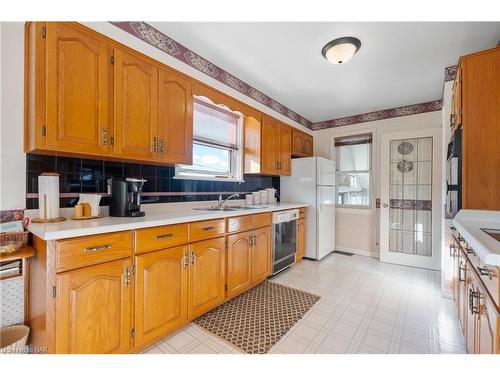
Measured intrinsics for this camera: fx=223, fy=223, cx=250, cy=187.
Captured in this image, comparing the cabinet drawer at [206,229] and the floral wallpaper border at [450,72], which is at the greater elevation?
the floral wallpaper border at [450,72]

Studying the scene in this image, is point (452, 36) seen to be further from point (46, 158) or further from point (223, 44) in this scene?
point (46, 158)

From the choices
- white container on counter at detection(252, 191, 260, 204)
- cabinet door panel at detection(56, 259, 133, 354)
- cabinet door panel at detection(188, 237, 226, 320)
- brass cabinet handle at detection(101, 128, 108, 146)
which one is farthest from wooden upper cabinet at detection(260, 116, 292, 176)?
cabinet door panel at detection(56, 259, 133, 354)

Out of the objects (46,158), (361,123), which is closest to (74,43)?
(46,158)

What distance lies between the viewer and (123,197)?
5.30ft

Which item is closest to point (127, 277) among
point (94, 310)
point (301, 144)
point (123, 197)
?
→ point (94, 310)

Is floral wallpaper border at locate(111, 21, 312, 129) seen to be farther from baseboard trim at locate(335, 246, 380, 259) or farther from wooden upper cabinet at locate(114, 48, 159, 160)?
baseboard trim at locate(335, 246, 380, 259)

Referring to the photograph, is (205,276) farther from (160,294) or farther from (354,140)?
(354,140)

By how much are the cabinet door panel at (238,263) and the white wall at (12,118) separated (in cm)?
151

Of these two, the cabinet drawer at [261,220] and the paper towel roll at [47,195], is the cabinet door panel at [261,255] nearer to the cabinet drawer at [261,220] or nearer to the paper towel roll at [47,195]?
the cabinet drawer at [261,220]

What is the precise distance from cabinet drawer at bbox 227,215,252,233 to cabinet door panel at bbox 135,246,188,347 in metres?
0.51

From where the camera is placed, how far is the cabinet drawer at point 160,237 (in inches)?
55.3

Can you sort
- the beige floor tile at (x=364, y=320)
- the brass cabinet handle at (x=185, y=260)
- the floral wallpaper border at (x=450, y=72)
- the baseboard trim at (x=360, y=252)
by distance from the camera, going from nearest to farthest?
the beige floor tile at (x=364, y=320), the brass cabinet handle at (x=185, y=260), the floral wallpaper border at (x=450, y=72), the baseboard trim at (x=360, y=252)

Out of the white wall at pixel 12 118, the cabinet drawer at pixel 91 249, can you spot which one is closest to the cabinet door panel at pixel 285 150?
the cabinet drawer at pixel 91 249

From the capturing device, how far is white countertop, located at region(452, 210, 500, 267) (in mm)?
862
